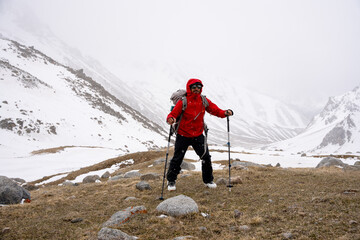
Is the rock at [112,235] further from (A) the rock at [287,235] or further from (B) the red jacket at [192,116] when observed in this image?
(B) the red jacket at [192,116]

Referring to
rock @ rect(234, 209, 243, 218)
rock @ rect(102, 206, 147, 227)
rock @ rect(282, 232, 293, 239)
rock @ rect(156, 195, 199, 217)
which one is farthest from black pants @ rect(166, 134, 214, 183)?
rock @ rect(282, 232, 293, 239)

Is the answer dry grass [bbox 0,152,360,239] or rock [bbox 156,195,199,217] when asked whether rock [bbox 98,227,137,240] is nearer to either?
dry grass [bbox 0,152,360,239]

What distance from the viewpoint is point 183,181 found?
34.7ft

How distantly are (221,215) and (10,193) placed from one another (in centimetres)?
806

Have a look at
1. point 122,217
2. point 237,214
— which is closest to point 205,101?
point 237,214

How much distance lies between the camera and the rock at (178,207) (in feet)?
19.5

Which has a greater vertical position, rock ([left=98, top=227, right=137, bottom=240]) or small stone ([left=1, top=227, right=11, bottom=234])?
rock ([left=98, top=227, right=137, bottom=240])

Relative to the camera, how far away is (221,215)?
5945 mm

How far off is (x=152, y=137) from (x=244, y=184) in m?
62.7

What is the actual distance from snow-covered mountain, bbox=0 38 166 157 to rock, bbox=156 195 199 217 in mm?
39972

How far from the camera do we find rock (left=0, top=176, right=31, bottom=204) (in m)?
8.58

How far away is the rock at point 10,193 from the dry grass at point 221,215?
179 cm

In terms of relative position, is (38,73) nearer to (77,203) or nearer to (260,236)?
(77,203)

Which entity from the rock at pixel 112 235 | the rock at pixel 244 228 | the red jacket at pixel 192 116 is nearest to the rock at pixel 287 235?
the rock at pixel 244 228
